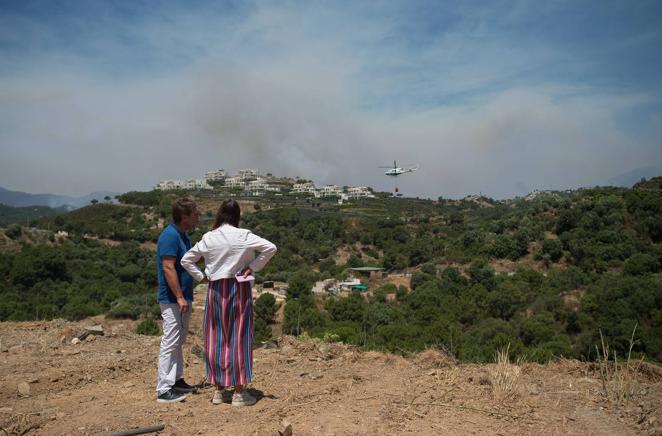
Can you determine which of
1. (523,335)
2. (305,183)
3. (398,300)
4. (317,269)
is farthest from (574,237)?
(305,183)

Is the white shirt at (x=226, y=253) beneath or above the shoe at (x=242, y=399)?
above

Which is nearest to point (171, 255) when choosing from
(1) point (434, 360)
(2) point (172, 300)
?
(2) point (172, 300)

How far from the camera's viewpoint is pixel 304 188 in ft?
363

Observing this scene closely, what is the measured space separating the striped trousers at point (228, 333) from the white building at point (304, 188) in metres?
102

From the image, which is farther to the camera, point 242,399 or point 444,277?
point 444,277

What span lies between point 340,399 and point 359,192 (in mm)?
103505

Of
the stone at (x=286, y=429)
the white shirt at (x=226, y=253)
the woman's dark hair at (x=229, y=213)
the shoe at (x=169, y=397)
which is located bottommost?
the shoe at (x=169, y=397)

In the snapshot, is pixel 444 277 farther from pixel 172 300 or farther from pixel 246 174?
pixel 246 174

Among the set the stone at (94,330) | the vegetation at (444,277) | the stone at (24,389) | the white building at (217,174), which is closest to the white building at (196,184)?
the white building at (217,174)

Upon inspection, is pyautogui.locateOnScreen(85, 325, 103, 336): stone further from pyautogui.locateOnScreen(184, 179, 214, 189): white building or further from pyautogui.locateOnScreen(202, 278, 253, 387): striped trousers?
pyautogui.locateOnScreen(184, 179, 214, 189): white building

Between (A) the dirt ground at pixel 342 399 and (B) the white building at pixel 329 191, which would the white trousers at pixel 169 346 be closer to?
(A) the dirt ground at pixel 342 399

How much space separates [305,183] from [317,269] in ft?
240

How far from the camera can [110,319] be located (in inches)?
926

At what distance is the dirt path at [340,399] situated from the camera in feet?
10.5
